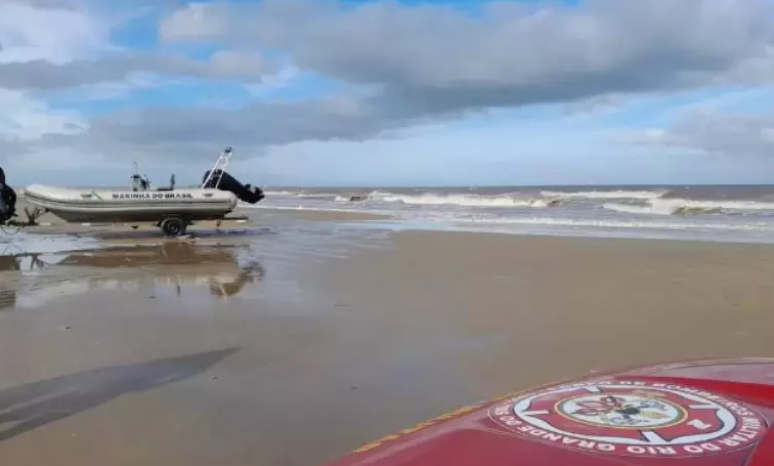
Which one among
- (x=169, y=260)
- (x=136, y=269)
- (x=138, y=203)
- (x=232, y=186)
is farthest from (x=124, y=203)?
(x=136, y=269)

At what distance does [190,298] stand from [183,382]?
3.46m

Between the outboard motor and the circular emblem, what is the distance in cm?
1565

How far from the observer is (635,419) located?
2.22 metres

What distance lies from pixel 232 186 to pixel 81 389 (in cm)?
1348

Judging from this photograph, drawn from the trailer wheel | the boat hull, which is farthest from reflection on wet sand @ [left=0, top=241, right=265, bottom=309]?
the trailer wheel

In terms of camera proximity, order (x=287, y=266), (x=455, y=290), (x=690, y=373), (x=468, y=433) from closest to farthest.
Result: 1. (x=468, y=433)
2. (x=690, y=373)
3. (x=455, y=290)
4. (x=287, y=266)

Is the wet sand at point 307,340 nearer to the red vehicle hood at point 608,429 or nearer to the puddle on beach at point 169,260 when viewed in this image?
the puddle on beach at point 169,260

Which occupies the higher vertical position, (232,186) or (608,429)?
(232,186)

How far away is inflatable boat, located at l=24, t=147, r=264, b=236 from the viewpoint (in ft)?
52.7

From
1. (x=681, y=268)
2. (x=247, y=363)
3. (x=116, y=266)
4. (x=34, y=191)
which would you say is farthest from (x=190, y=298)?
(x=34, y=191)

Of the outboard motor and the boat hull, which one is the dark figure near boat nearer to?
the boat hull

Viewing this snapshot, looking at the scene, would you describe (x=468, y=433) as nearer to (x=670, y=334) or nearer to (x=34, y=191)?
(x=670, y=334)

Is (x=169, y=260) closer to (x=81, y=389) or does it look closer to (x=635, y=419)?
(x=81, y=389)

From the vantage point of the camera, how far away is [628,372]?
3.02 metres
